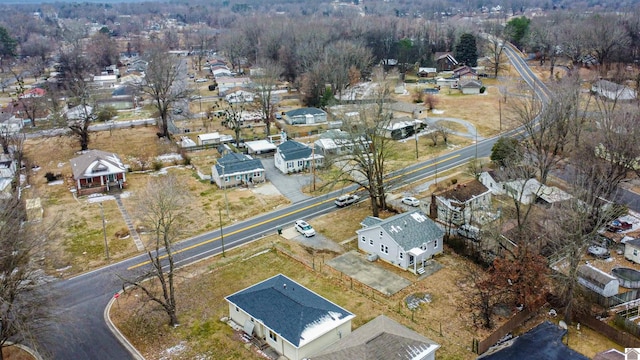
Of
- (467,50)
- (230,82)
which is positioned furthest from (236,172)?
(467,50)

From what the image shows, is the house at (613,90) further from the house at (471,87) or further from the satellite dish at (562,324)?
the satellite dish at (562,324)

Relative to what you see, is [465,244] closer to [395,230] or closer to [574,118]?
[395,230]

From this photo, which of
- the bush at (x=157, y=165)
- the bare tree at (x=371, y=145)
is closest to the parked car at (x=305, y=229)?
the bare tree at (x=371, y=145)

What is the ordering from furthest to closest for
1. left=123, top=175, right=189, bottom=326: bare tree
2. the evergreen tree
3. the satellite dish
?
Result: the evergreen tree, the satellite dish, left=123, top=175, right=189, bottom=326: bare tree

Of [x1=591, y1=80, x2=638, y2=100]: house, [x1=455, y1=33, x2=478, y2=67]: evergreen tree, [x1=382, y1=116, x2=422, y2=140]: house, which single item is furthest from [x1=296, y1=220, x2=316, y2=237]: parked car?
[x1=455, y1=33, x2=478, y2=67]: evergreen tree

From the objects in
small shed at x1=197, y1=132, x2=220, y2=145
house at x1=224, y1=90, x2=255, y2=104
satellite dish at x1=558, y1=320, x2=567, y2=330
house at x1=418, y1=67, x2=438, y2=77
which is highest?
house at x1=224, y1=90, x2=255, y2=104

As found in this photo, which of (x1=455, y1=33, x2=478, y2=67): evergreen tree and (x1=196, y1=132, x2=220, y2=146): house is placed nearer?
(x1=196, y1=132, x2=220, y2=146): house

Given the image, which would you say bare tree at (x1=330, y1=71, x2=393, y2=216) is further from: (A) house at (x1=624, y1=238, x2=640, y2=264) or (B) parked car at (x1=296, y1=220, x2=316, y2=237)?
(A) house at (x1=624, y1=238, x2=640, y2=264)
